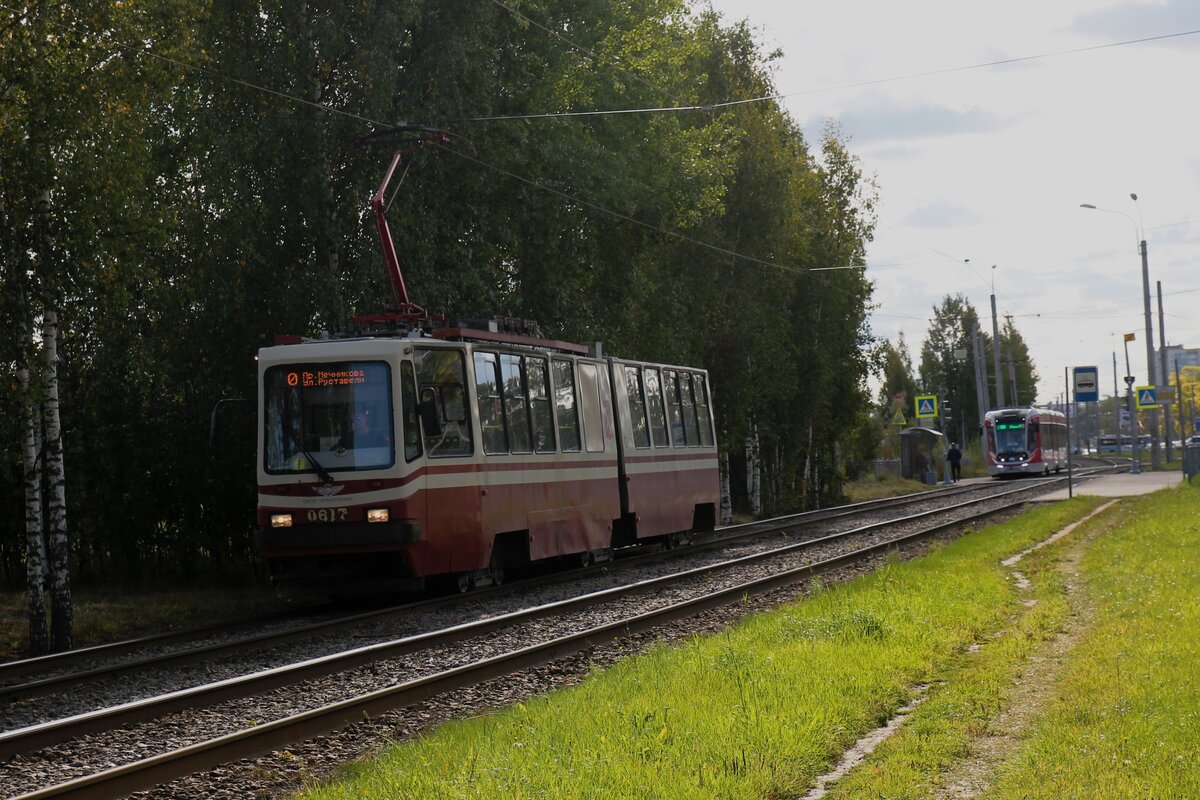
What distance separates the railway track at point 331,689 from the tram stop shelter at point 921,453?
44579 millimetres

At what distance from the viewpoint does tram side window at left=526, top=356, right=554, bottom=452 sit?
20.0 m

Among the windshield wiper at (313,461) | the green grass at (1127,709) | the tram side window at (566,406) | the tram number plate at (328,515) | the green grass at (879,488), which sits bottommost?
the green grass at (879,488)

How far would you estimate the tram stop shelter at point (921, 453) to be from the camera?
63094 millimetres

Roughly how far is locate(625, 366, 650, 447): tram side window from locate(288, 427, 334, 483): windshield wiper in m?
7.27

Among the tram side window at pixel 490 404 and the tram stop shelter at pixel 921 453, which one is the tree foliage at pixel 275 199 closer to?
the tram side window at pixel 490 404

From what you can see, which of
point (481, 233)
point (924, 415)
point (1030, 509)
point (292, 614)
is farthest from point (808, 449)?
point (292, 614)

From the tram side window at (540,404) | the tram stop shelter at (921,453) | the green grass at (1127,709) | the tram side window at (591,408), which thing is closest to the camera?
the green grass at (1127,709)

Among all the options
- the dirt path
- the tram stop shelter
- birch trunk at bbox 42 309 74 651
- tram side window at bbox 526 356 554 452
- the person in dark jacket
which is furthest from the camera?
the tram stop shelter

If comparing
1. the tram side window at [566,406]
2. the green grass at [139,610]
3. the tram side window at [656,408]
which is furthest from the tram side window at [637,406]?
the green grass at [139,610]

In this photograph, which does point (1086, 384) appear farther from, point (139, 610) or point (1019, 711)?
point (1019, 711)

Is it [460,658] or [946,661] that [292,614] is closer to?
[460,658]

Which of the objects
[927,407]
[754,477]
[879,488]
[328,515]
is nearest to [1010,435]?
[879,488]

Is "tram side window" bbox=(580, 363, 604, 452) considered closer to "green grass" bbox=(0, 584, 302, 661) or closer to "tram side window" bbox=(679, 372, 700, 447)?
"tram side window" bbox=(679, 372, 700, 447)

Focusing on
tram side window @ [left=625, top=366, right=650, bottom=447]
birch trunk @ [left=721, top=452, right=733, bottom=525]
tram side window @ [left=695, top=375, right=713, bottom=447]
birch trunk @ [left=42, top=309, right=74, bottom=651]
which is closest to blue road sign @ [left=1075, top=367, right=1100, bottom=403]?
birch trunk @ [left=721, top=452, right=733, bottom=525]
